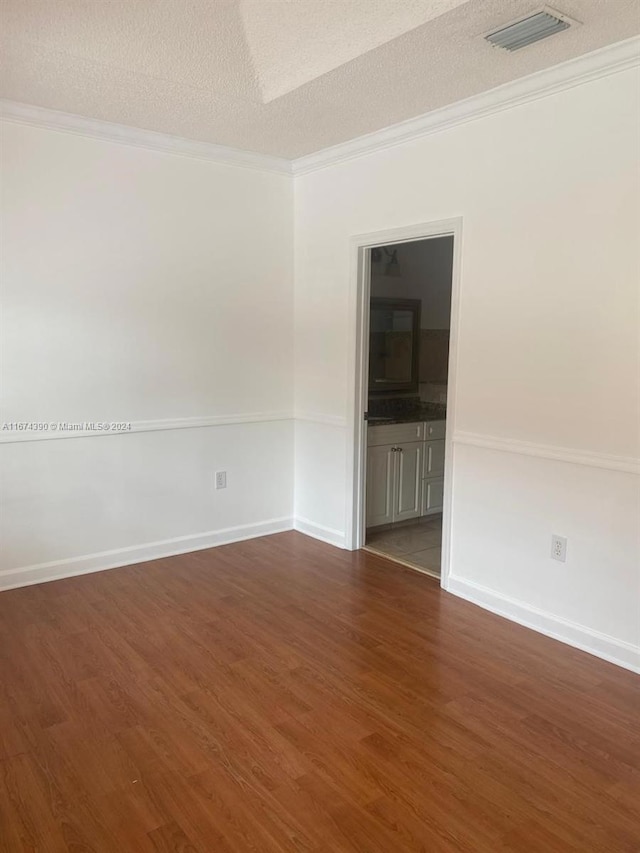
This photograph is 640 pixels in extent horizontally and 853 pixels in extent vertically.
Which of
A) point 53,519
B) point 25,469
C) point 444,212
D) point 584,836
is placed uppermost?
point 444,212

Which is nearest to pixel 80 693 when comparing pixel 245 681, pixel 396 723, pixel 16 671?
pixel 16 671

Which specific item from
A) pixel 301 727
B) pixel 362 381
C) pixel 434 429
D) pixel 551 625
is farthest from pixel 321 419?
pixel 301 727

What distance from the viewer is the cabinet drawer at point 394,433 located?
14.6 feet

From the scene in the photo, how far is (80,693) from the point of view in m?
2.56

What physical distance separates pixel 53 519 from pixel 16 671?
1116mm

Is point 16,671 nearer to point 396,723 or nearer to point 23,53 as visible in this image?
point 396,723

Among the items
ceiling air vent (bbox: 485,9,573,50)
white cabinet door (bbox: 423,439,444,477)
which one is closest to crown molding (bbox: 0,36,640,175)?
ceiling air vent (bbox: 485,9,573,50)

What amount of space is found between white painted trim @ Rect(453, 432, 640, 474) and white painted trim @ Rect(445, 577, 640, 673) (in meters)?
0.78

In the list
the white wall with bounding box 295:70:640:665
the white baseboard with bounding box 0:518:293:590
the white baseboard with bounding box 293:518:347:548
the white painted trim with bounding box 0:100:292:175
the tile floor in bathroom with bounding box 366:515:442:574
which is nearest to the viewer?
the white wall with bounding box 295:70:640:665

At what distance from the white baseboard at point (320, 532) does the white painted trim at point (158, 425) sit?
0.79 meters

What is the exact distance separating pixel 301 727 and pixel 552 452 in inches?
66.2

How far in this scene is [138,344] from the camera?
387cm

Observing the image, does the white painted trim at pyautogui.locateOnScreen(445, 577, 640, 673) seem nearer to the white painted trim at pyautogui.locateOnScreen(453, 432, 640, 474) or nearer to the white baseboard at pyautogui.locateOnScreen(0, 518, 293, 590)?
the white painted trim at pyautogui.locateOnScreen(453, 432, 640, 474)

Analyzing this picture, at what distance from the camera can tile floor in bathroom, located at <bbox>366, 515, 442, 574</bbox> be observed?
414 cm
